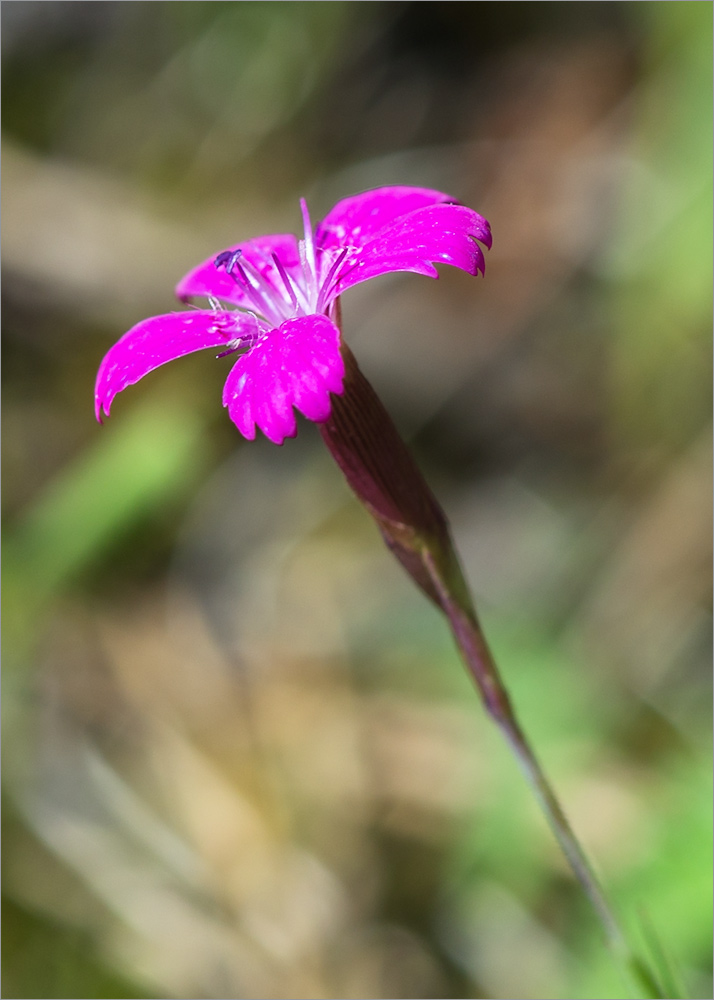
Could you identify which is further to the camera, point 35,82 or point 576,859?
point 35,82

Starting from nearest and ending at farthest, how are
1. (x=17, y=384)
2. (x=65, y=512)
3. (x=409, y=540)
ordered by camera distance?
(x=409, y=540) → (x=65, y=512) → (x=17, y=384)

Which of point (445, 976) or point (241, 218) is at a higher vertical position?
point (241, 218)

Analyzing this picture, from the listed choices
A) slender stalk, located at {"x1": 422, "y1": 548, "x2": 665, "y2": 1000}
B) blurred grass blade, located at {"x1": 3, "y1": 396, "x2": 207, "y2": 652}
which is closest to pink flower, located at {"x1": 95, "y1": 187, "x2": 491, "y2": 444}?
slender stalk, located at {"x1": 422, "y1": 548, "x2": 665, "y2": 1000}

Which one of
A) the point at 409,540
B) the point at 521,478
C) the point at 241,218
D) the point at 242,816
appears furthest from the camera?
the point at 241,218

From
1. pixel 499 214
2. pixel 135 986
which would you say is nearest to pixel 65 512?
pixel 135 986

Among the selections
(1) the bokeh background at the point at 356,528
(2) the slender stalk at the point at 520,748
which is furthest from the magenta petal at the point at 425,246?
(1) the bokeh background at the point at 356,528

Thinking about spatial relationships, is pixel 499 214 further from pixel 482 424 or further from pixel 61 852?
pixel 61 852

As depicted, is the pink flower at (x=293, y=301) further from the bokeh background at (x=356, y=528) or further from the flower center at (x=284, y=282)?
the bokeh background at (x=356, y=528)
